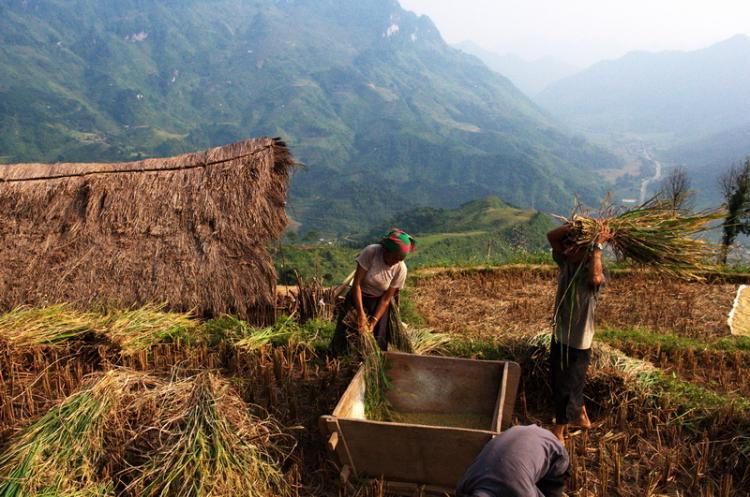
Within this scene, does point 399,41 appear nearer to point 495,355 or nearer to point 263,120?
point 263,120

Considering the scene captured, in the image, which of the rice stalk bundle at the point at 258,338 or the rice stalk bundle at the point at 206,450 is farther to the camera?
the rice stalk bundle at the point at 258,338

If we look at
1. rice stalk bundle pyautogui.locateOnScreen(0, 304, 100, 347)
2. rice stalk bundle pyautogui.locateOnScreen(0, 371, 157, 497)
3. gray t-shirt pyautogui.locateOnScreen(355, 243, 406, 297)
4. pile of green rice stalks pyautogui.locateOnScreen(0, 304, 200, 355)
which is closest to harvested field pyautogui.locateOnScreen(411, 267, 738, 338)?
gray t-shirt pyautogui.locateOnScreen(355, 243, 406, 297)

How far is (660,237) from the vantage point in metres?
2.99

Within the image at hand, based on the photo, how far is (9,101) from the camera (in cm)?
8919

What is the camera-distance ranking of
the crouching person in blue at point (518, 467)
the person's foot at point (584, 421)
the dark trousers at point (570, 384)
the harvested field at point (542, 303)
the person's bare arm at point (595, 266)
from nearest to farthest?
the crouching person in blue at point (518, 467) < the person's bare arm at point (595, 266) < the dark trousers at point (570, 384) < the person's foot at point (584, 421) < the harvested field at point (542, 303)

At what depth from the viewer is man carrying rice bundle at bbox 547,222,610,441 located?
2.84m

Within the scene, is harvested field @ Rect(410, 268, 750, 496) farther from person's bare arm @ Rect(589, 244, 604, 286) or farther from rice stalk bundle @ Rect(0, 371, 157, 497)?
rice stalk bundle @ Rect(0, 371, 157, 497)

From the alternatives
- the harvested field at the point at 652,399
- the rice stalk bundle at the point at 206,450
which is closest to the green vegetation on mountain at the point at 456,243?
the harvested field at the point at 652,399

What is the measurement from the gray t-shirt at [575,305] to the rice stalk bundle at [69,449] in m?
2.80

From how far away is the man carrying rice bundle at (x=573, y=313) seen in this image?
2844 millimetres

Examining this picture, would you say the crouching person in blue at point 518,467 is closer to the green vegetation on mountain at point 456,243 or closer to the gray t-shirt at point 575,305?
the gray t-shirt at point 575,305

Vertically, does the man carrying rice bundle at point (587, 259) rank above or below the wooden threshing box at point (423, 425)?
above

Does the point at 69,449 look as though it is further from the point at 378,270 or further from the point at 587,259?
the point at 587,259

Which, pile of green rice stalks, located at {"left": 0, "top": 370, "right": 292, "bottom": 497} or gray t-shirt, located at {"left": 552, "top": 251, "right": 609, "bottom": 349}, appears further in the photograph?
gray t-shirt, located at {"left": 552, "top": 251, "right": 609, "bottom": 349}
